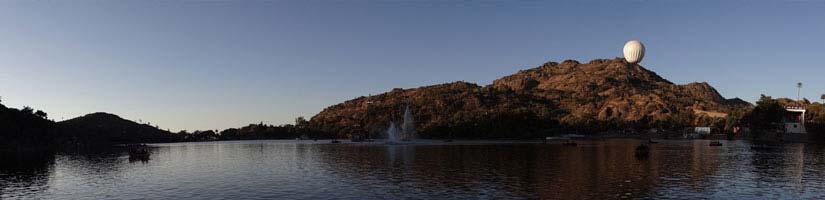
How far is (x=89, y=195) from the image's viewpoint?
63.0 metres

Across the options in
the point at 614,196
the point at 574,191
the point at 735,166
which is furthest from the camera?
the point at 735,166

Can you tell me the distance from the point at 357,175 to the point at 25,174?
59.6m

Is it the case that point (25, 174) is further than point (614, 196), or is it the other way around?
point (25, 174)

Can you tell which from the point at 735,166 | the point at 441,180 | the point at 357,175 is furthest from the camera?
the point at 735,166

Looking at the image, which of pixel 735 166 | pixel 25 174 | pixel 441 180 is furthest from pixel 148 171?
pixel 735 166

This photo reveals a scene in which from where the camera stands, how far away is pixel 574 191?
5988cm

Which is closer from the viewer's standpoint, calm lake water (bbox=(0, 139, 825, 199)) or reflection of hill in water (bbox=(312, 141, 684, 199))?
calm lake water (bbox=(0, 139, 825, 199))

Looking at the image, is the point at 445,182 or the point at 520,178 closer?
the point at 445,182

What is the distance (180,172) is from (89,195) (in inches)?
1218

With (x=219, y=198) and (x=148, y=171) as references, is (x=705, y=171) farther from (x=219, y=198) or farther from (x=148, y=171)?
(x=148, y=171)

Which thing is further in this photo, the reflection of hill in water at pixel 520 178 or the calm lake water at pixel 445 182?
the reflection of hill in water at pixel 520 178

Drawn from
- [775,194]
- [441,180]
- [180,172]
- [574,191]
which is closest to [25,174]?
[180,172]

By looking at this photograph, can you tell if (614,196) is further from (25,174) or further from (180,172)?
(25,174)

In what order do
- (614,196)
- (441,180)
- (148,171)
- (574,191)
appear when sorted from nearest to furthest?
(614,196), (574,191), (441,180), (148,171)
